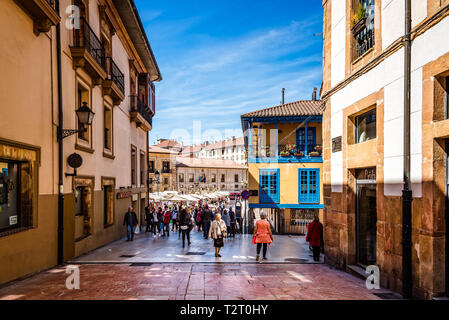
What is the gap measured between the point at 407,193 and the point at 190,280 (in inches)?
188

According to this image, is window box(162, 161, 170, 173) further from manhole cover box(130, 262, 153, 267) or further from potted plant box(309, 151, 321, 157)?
manhole cover box(130, 262, 153, 267)

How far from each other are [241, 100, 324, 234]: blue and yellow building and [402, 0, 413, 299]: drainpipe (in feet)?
45.1

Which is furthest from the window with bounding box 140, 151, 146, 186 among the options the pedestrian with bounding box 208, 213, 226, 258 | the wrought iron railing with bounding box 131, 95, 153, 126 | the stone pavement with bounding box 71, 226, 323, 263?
the pedestrian with bounding box 208, 213, 226, 258

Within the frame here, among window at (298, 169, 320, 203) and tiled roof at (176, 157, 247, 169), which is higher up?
tiled roof at (176, 157, 247, 169)

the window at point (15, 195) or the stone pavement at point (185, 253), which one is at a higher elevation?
the window at point (15, 195)

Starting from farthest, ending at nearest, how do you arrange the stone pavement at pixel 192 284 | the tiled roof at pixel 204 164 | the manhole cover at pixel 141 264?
the tiled roof at pixel 204 164
the manhole cover at pixel 141 264
the stone pavement at pixel 192 284

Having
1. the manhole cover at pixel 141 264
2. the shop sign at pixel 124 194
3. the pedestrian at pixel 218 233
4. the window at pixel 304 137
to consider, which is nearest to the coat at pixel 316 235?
the pedestrian at pixel 218 233

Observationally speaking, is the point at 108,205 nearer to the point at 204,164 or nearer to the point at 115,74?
the point at 115,74

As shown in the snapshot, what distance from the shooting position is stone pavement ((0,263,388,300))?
585cm

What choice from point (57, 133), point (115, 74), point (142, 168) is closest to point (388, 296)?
point (57, 133)

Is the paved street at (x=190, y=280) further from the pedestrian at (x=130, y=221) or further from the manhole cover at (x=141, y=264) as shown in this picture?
the pedestrian at (x=130, y=221)

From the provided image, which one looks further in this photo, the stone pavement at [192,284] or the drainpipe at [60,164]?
the drainpipe at [60,164]

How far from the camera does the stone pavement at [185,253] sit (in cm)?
987

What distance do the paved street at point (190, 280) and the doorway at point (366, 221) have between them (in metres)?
0.73
